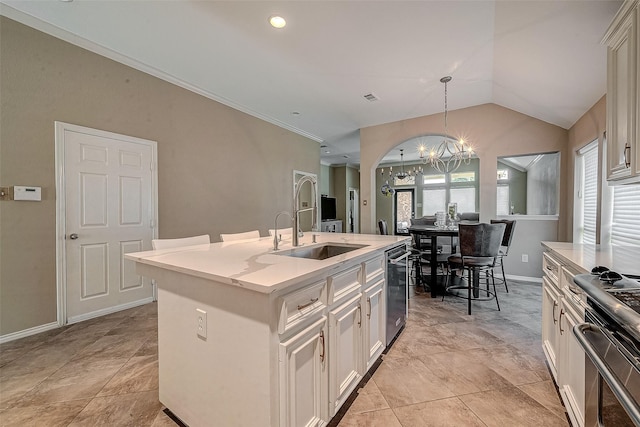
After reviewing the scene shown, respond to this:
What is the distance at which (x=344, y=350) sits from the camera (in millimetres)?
1531

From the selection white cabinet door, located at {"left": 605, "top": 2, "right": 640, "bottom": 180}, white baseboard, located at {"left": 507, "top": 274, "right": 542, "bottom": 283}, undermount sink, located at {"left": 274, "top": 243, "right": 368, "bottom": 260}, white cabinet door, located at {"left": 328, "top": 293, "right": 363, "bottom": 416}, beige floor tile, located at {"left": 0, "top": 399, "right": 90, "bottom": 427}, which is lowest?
beige floor tile, located at {"left": 0, "top": 399, "right": 90, "bottom": 427}

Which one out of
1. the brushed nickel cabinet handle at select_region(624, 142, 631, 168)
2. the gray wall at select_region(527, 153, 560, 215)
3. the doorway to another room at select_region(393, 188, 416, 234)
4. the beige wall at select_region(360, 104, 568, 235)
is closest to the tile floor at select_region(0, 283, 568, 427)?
the brushed nickel cabinet handle at select_region(624, 142, 631, 168)

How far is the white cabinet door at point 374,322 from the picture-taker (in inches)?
69.5

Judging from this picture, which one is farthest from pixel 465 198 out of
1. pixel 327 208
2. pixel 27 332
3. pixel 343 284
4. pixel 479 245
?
pixel 27 332

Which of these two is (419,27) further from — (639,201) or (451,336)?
(451,336)

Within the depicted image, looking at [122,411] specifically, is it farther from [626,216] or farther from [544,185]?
[544,185]

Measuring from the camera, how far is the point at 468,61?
121 inches

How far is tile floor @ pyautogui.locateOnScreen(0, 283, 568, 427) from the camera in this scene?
1529 mm

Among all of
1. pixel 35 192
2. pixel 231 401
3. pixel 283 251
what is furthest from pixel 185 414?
pixel 35 192

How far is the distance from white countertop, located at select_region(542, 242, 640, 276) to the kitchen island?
1.11 meters

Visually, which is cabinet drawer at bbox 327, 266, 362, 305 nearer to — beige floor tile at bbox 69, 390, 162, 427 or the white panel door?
beige floor tile at bbox 69, 390, 162, 427

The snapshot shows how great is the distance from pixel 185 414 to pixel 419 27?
3.35 m

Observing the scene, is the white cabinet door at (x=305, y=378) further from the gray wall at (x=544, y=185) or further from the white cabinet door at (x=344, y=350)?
the gray wall at (x=544, y=185)

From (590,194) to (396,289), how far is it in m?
3.10
